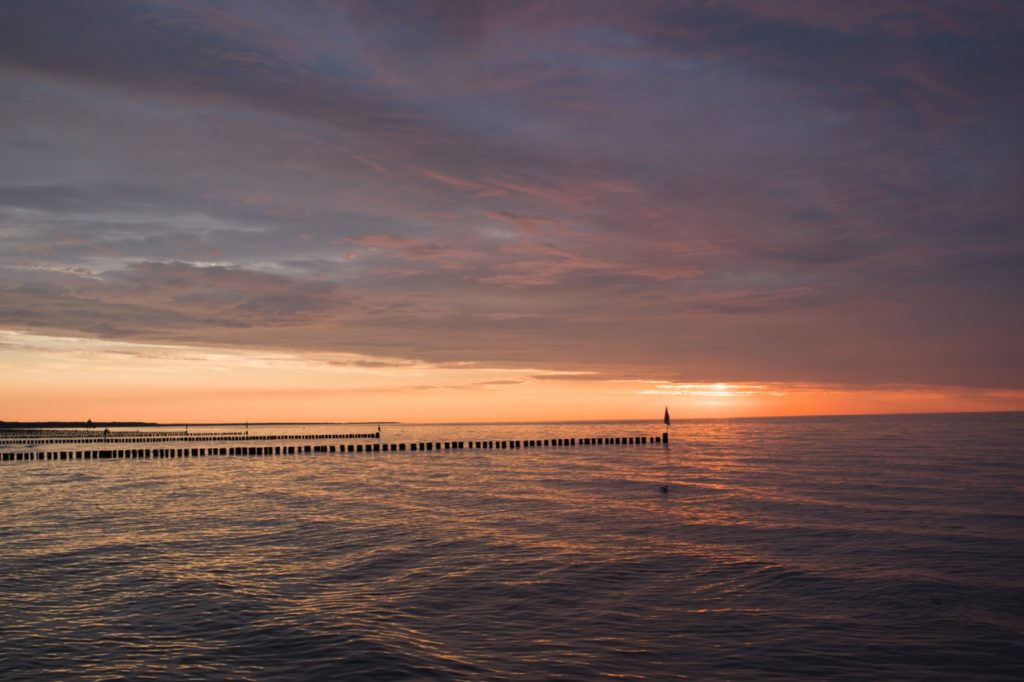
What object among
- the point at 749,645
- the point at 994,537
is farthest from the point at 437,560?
the point at 994,537

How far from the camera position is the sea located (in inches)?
621

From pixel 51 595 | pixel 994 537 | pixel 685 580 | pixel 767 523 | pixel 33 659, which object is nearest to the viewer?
pixel 33 659

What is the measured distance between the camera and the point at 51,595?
2116 centimetres

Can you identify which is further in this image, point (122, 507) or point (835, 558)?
point (122, 507)

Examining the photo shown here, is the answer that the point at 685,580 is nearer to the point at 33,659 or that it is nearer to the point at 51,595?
the point at 33,659

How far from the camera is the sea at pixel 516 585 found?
15781mm

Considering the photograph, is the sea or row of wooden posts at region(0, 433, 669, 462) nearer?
the sea

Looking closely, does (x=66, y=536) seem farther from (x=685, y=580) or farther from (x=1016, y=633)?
(x=1016, y=633)

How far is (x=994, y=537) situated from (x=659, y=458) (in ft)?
191

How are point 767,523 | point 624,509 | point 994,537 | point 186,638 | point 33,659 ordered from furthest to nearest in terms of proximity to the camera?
point 624,509 < point 767,523 < point 994,537 < point 186,638 < point 33,659

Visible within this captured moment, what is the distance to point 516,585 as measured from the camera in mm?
22391

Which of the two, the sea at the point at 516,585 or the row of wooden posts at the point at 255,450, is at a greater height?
the sea at the point at 516,585

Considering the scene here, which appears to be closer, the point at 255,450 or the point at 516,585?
the point at 516,585

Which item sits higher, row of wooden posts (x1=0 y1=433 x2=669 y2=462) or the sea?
the sea
